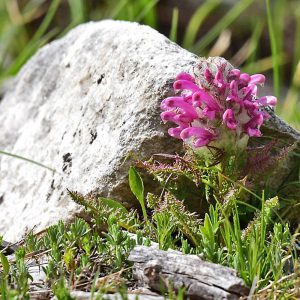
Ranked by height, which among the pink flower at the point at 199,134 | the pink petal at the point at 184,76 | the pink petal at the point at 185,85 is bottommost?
the pink flower at the point at 199,134

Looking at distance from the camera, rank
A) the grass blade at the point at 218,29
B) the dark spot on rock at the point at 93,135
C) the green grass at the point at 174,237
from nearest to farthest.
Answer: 1. the green grass at the point at 174,237
2. the dark spot on rock at the point at 93,135
3. the grass blade at the point at 218,29

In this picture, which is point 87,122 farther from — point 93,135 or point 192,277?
point 192,277

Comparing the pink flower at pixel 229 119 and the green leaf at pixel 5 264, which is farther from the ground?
the pink flower at pixel 229 119

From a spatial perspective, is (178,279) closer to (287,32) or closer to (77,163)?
(77,163)

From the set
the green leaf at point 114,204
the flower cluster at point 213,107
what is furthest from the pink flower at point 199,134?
the green leaf at point 114,204

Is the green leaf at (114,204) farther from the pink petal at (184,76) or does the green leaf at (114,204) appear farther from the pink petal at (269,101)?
the pink petal at (269,101)

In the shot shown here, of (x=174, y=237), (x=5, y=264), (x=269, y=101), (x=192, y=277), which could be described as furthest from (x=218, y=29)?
(x=192, y=277)
